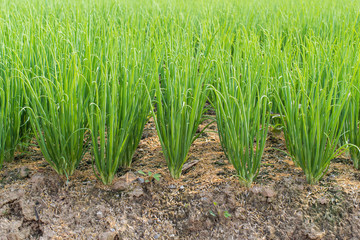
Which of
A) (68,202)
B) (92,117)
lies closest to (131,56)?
(92,117)

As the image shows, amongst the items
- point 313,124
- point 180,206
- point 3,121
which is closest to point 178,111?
point 180,206

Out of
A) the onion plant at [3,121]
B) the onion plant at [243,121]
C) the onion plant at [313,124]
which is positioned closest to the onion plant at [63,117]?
the onion plant at [3,121]

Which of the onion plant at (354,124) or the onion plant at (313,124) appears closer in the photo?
the onion plant at (313,124)

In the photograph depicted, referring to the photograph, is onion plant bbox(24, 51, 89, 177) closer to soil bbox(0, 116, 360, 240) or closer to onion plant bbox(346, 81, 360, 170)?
soil bbox(0, 116, 360, 240)

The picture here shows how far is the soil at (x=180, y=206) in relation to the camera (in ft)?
5.29

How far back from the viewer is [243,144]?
1.69m

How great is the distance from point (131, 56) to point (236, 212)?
36.0 inches

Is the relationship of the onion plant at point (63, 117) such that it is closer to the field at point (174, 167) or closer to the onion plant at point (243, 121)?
the field at point (174, 167)

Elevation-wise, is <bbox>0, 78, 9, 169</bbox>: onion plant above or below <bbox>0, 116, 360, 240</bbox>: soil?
above

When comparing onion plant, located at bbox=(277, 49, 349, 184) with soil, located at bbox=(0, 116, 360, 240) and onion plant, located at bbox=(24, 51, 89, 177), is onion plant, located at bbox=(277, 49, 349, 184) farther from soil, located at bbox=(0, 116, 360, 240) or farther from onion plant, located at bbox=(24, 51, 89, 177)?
onion plant, located at bbox=(24, 51, 89, 177)

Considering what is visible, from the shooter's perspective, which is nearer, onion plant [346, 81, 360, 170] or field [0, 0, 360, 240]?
field [0, 0, 360, 240]

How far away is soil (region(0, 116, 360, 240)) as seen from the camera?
63.5 inches

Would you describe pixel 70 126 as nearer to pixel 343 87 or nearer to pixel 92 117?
pixel 92 117

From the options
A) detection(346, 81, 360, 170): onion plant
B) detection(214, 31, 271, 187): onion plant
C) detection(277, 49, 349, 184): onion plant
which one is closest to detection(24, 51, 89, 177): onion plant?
detection(214, 31, 271, 187): onion plant
